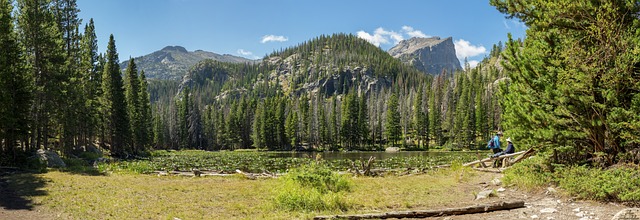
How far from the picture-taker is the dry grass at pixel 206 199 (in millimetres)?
12047

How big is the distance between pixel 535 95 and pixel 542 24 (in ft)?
8.23

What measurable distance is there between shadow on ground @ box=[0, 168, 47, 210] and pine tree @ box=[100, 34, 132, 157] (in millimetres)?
33638

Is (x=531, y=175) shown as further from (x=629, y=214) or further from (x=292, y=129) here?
(x=292, y=129)

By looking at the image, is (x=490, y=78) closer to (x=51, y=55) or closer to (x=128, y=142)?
(x=128, y=142)

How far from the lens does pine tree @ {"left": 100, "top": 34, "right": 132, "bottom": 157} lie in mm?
55031

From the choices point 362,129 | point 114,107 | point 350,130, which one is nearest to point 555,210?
point 114,107

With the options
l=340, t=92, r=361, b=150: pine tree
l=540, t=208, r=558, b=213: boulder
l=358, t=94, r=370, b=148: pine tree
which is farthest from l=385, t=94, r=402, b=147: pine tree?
l=540, t=208, r=558, b=213: boulder

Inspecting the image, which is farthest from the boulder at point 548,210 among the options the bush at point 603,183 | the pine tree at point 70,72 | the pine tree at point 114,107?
the pine tree at point 114,107

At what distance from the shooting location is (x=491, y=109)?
111m

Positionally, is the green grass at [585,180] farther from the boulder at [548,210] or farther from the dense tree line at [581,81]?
the boulder at [548,210]

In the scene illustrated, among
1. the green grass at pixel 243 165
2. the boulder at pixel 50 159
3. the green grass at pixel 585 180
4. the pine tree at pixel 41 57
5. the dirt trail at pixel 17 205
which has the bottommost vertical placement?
the green grass at pixel 243 165

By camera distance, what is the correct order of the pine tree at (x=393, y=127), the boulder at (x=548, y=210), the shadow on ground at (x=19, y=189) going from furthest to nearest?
the pine tree at (x=393, y=127) → the shadow on ground at (x=19, y=189) → the boulder at (x=548, y=210)

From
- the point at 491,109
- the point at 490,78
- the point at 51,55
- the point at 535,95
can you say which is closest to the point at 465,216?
the point at 535,95

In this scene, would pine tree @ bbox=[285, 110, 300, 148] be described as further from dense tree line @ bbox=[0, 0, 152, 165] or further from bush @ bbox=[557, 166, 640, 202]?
bush @ bbox=[557, 166, 640, 202]
